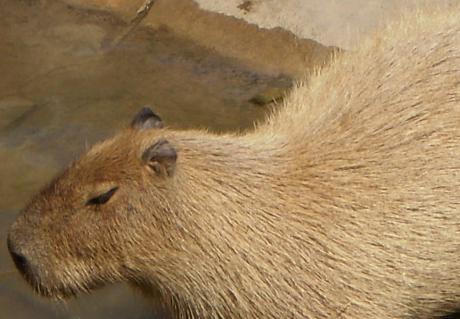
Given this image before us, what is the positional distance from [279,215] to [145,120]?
1.98ft

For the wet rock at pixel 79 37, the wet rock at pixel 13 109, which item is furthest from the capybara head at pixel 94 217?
the wet rock at pixel 79 37

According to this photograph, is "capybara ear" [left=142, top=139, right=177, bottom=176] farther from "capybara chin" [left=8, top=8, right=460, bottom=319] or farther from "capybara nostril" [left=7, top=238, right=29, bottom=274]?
"capybara nostril" [left=7, top=238, right=29, bottom=274]

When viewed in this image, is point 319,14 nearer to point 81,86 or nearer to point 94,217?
point 81,86

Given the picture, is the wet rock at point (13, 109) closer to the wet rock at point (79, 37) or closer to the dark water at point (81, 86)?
the dark water at point (81, 86)

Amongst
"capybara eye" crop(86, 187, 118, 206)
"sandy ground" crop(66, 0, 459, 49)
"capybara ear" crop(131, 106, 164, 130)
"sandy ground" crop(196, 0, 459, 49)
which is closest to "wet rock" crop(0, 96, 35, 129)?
"sandy ground" crop(66, 0, 459, 49)

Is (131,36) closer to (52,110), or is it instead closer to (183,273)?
(52,110)

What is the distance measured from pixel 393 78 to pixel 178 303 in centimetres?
126

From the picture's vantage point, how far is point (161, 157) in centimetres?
411

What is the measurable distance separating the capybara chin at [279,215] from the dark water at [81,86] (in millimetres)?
1412

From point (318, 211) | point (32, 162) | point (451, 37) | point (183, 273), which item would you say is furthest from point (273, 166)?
point (32, 162)

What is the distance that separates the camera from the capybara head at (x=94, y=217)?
415 centimetres

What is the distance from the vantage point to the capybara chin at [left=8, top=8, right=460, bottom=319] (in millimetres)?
4168

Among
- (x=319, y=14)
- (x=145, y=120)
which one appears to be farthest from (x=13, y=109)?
(x=145, y=120)

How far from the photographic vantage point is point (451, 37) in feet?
15.9
